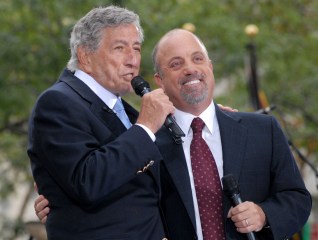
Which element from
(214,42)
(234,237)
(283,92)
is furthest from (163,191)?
(283,92)

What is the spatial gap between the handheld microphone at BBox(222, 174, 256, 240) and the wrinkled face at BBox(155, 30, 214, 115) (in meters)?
0.57

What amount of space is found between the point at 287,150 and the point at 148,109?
1004 millimetres

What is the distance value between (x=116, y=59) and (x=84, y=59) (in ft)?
0.57

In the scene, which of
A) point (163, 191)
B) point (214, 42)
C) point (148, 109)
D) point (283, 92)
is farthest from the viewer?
point (283, 92)

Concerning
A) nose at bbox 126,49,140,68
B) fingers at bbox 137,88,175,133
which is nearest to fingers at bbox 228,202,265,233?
fingers at bbox 137,88,175,133

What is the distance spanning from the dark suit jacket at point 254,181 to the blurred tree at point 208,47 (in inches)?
264

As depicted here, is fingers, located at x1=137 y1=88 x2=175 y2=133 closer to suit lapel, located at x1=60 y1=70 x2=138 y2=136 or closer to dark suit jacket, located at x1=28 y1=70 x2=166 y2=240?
dark suit jacket, located at x1=28 y1=70 x2=166 y2=240

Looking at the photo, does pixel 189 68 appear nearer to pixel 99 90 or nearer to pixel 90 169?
pixel 99 90

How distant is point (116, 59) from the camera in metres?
4.39

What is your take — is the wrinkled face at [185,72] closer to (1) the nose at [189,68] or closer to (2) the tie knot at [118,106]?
(1) the nose at [189,68]

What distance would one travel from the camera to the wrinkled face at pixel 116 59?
4.39 meters

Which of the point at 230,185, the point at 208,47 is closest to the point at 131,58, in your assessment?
the point at 230,185

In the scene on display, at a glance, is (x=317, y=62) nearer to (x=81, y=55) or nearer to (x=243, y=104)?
(x=243, y=104)

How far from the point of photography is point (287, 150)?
476cm
